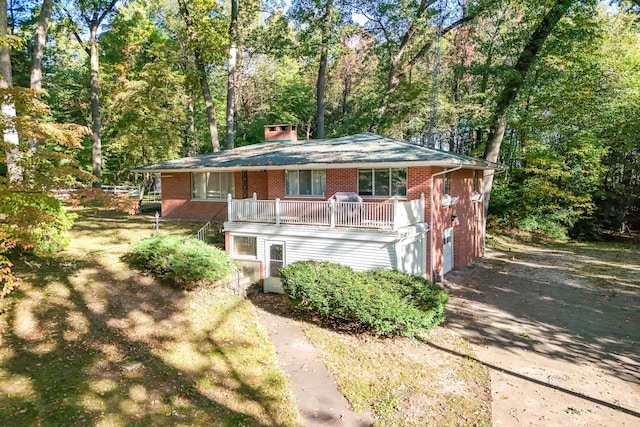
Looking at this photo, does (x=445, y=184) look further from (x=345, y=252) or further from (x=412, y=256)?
(x=345, y=252)

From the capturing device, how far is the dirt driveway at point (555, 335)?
6863mm

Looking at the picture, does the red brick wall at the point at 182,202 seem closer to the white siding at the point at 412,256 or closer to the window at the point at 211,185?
the window at the point at 211,185

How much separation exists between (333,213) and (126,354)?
694 centimetres

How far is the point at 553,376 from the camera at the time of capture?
25.9ft

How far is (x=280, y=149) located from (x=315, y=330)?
32.9 feet

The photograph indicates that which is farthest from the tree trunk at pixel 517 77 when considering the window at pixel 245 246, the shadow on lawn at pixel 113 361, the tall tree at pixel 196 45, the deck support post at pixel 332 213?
the shadow on lawn at pixel 113 361

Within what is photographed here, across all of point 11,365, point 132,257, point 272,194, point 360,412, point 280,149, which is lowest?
point 360,412

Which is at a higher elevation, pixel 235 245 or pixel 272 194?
pixel 272 194

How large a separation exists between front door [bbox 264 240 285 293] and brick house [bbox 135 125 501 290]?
0.12ft

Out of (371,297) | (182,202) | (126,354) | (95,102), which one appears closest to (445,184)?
(371,297)

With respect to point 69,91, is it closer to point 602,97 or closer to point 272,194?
point 272,194

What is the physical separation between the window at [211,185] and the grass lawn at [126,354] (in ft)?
25.2

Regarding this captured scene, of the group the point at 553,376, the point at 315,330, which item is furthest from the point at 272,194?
the point at 553,376

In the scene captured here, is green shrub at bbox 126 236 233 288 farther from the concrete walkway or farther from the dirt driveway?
the dirt driveway
